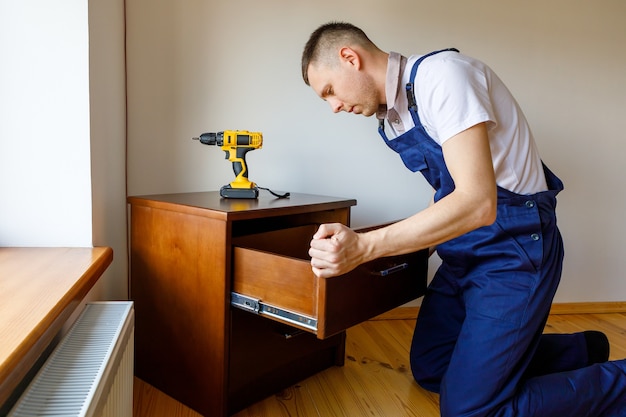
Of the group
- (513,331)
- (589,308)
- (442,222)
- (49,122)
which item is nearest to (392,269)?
(442,222)

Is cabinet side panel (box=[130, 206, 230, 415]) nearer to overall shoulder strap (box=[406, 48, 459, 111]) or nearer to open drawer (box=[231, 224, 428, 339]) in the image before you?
open drawer (box=[231, 224, 428, 339])

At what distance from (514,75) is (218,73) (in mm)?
1219

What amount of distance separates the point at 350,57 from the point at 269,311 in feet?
2.00

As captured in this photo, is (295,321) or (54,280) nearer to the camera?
(54,280)

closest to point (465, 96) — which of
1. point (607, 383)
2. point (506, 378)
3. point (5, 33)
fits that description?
point (506, 378)

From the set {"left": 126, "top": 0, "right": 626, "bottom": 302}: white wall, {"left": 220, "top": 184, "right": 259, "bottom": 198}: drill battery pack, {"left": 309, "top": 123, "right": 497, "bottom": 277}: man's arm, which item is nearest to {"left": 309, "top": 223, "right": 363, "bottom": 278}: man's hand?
{"left": 309, "top": 123, "right": 497, "bottom": 277}: man's arm

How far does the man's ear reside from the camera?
1.08 metres

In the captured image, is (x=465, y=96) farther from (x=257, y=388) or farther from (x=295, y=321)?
(x=257, y=388)

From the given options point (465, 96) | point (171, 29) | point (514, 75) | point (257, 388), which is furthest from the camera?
point (514, 75)

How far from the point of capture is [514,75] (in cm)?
194

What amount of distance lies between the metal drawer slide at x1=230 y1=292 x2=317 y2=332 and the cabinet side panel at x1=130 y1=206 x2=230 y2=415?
0.11 feet

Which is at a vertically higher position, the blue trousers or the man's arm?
the man's arm

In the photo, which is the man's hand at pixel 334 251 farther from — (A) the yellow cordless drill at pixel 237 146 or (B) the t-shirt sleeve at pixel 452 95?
(A) the yellow cordless drill at pixel 237 146

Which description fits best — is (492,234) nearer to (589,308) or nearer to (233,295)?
(233,295)
